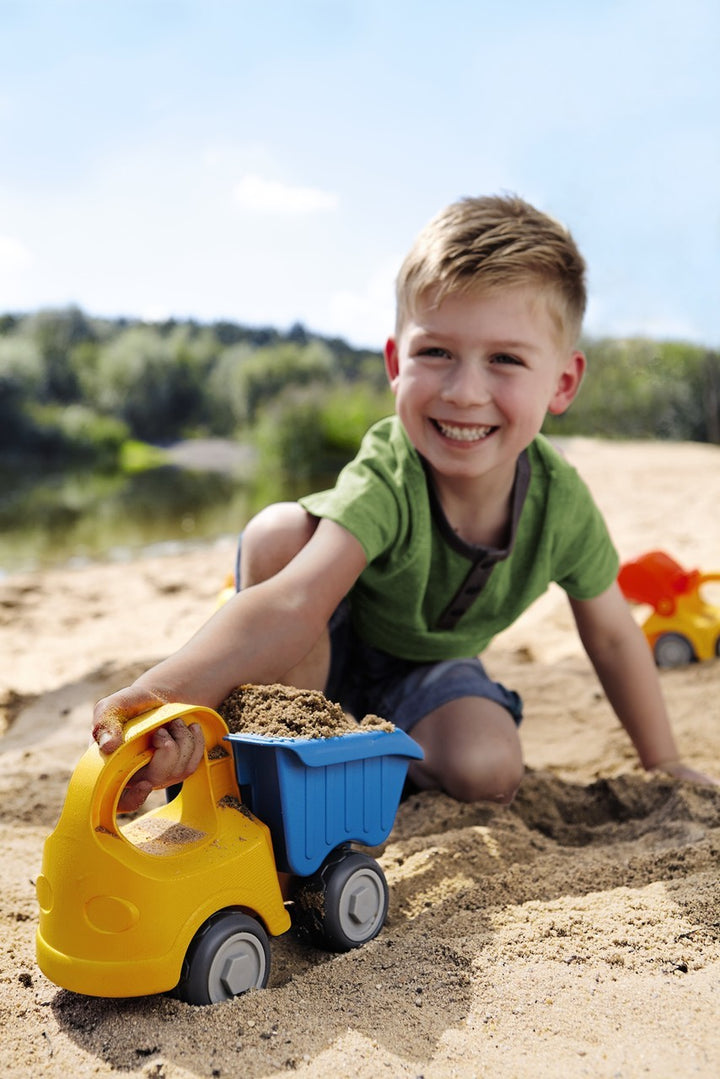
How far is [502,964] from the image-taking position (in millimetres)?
1250

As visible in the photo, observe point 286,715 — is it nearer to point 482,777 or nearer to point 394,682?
point 482,777

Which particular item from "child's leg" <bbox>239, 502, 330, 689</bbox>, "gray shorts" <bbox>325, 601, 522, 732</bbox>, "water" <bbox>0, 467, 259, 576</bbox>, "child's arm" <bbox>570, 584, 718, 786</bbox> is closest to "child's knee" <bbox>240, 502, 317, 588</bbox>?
"child's leg" <bbox>239, 502, 330, 689</bbox>

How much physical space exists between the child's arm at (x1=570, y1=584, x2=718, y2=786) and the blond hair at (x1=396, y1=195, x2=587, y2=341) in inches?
26.6

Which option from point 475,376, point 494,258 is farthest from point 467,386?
point 494,258

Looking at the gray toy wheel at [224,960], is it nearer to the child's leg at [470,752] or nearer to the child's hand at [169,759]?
the child's hand at [169,759]

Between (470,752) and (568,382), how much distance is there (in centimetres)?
90

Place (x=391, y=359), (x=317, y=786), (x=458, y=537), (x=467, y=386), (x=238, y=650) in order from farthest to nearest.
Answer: (x=391, y=359), (x=458, y=537), (x=467, y=386), (x=238, y=650), (x=317, y=786)

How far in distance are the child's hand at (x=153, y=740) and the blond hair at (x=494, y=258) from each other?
1.06 meters

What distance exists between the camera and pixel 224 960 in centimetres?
119

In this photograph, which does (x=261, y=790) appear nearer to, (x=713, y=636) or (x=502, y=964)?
(x=502, y=964)

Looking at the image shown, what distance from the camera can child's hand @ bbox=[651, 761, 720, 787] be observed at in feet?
6.73

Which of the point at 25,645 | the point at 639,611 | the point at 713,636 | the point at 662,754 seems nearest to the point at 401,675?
the point at 662,754

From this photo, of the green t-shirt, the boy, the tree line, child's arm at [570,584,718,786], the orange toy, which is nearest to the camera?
the boy

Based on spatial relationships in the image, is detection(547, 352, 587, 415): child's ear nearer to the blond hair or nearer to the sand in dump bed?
the blond hair
